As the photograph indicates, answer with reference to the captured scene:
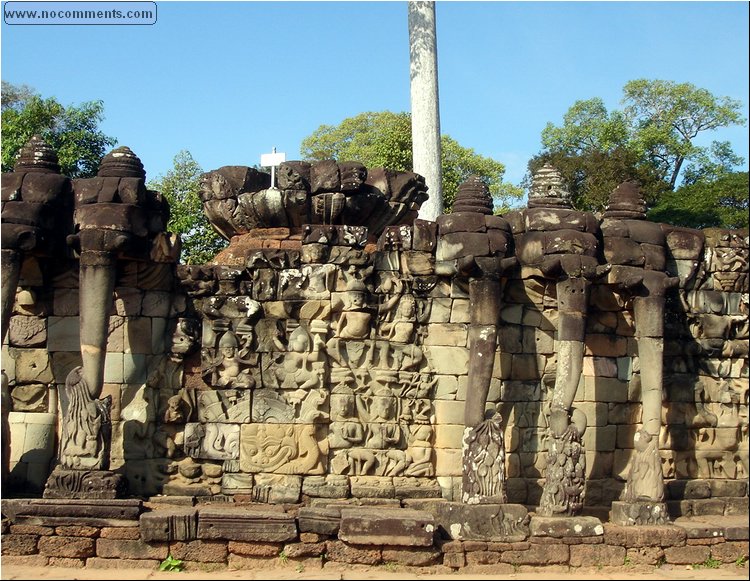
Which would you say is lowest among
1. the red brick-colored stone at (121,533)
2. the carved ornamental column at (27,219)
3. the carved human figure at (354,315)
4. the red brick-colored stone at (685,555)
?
the red brick-colored stone at (685,555)

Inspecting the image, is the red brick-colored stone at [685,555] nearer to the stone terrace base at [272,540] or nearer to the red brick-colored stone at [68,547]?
the stone terrace base at [272,540]

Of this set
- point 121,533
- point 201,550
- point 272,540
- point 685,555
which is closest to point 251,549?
point 272,540

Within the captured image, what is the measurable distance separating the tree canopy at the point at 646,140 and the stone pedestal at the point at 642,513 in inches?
752

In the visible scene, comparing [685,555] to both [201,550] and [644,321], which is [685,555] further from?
[201,550]

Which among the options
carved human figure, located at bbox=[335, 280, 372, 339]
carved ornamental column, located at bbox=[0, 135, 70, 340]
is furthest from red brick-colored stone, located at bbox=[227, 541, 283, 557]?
carved ornamental column, located at bbox=[0, 135, 70, 340]

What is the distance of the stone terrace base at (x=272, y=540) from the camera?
9.93 metres

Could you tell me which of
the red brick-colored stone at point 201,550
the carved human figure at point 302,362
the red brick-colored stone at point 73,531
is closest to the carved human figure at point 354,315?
the carved human figure at point 302,362

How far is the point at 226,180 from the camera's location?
1271 cm

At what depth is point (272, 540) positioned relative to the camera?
9.98 metres

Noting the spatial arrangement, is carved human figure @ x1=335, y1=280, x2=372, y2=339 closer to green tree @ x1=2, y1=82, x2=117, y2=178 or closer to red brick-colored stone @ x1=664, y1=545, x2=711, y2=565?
red brick-colored stone @ x1=664, y1=545, x2=711, y2=565

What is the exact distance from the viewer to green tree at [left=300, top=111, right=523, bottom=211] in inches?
1043

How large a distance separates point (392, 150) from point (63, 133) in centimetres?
854

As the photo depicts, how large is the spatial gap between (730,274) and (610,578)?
4376mm

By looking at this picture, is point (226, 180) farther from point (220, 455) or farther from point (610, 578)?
point (610, 578)
